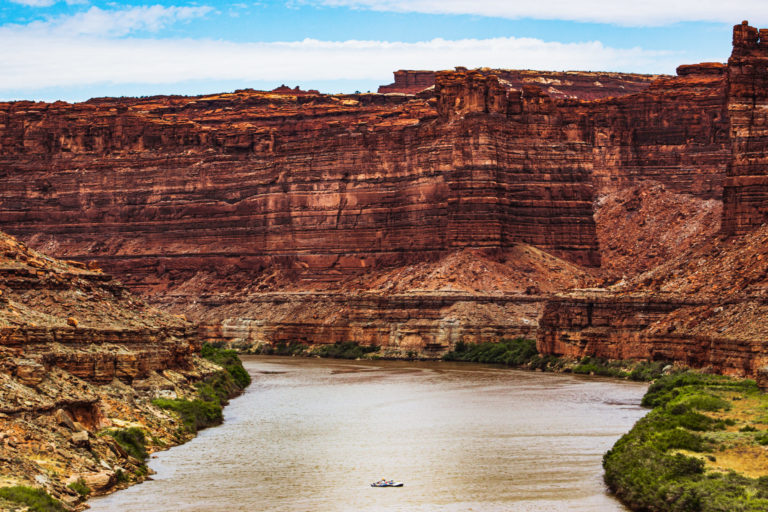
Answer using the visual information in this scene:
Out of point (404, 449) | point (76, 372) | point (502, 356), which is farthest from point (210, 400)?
point (502, 356)

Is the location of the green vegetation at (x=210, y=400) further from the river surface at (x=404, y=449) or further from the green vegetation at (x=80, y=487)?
the green vegetation at (x=80, y=487)

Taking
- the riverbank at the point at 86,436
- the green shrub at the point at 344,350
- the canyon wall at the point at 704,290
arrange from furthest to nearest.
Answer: the green shrub at the point at 344,350, the canyon wall at the point at 704,290, the riverbank at the point at 86,436

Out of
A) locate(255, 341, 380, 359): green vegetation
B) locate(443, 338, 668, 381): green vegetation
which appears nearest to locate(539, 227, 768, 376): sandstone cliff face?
locate(443, 338, 668, 381): green vegetation

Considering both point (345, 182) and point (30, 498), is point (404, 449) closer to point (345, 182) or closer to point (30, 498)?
point (30, 498)

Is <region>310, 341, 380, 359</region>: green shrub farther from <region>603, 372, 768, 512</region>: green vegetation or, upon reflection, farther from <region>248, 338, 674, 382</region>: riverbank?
<region>603, 372, 768, 512</region>: green vegetation

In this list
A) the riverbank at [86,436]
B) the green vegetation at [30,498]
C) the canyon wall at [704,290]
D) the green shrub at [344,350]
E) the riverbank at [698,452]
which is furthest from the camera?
the green shrub at [344,350]

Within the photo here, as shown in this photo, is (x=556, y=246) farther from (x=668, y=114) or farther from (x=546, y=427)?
(x=546, y=427)

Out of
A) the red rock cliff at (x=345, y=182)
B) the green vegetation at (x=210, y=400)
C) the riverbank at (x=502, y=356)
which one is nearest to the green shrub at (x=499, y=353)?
the riverbank at (x=502, y=356)

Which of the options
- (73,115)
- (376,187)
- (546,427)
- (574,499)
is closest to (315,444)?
(546,427)
